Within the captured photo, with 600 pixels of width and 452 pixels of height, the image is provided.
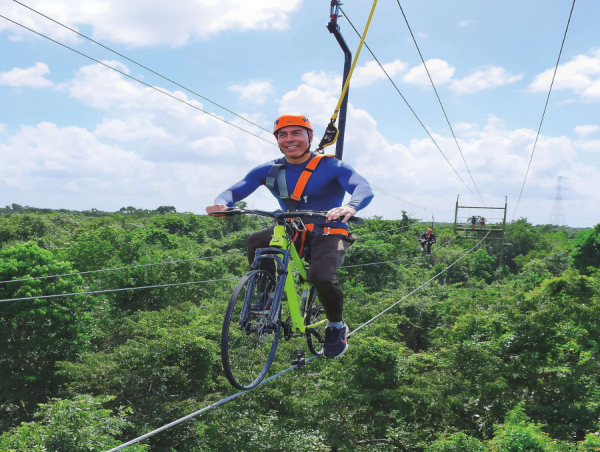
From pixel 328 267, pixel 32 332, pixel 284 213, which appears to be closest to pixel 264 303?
pixel 328 267

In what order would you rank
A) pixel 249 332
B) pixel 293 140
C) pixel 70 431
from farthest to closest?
pixel 70 431
pixel 293 140
pixel 249 332

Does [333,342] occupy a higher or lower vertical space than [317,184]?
lower

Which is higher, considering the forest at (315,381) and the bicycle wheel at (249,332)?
the bicycle wheel at (249,332)

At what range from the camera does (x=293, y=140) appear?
4000 millimetres

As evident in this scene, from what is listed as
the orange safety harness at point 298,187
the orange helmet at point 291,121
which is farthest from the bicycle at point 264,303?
the orange helmet at point 291,121

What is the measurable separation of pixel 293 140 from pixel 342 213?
0.98m

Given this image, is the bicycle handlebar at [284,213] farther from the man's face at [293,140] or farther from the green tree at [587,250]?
the green tree at [587,250]

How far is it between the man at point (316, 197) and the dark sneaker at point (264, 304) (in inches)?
8.9

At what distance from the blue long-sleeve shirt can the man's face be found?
0.39 feet

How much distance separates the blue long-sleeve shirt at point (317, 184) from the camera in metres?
3.92

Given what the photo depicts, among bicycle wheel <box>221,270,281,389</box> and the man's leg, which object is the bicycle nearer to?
bicycle wheel <box>221,270,281,389</box>

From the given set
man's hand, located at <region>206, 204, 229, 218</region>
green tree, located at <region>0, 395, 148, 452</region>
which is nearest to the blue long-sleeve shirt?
man's hand, located at <region>206, 204, 229, 218</region>

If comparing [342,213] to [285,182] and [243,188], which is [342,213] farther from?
[243,188]

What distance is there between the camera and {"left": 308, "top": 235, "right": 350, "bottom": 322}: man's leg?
3.75 m
